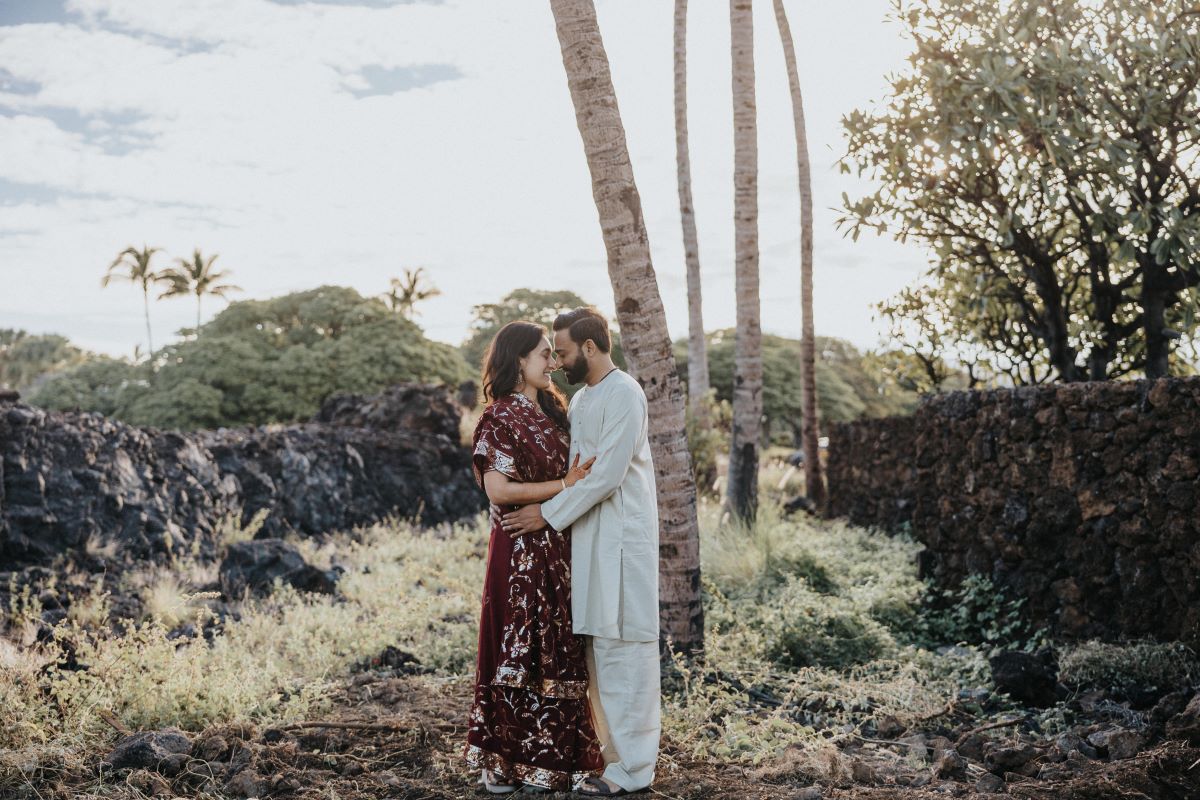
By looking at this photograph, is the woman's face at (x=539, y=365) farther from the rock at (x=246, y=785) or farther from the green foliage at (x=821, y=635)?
the green foliage at (x=821, y=635)

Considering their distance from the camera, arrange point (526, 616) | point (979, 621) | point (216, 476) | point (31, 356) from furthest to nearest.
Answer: point (31, 356), point (216, 476), point (979, 621), point (526, 616)

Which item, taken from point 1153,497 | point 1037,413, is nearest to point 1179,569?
point 1153,497

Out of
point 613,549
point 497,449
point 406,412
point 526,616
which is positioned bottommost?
point 526,616

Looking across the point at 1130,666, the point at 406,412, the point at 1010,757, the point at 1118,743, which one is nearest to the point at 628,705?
the point at 1010,757

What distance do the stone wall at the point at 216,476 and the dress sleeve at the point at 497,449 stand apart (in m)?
6.74

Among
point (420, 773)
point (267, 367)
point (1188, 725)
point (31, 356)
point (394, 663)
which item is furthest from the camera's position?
point (31, 356)

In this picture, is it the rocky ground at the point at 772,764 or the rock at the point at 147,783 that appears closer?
the rocky ground at the point at 772,764

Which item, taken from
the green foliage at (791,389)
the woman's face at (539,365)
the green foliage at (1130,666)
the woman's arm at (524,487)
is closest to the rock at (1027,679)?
the green foliage at (1130,666)

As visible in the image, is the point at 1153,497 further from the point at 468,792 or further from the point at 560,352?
the point at 468,792

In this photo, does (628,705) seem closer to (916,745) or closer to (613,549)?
(613,549)

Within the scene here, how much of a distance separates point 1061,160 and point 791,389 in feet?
107

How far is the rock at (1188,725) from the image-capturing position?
450 centimetres

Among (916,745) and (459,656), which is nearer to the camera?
(916,745)

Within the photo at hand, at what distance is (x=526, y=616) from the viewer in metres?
4.38
